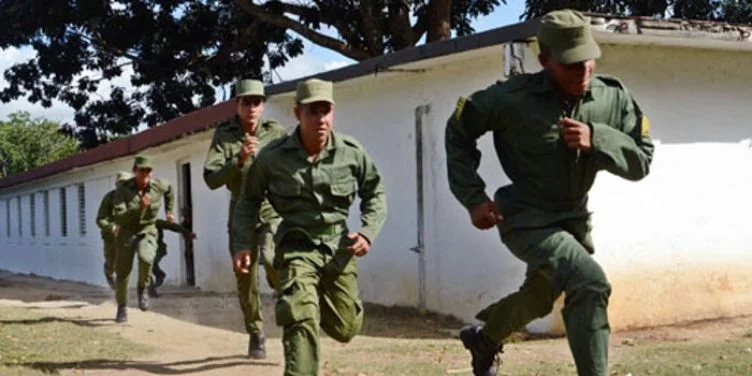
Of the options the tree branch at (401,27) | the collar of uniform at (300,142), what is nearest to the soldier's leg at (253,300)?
the collar of uniform at (300,142)

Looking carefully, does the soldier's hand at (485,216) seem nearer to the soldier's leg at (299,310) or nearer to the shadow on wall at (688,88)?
the soldier's leg at (299,310)

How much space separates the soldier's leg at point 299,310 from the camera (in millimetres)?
5086

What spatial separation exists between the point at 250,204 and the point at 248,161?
121 centimetres

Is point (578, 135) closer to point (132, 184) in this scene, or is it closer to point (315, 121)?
point (315, 121)

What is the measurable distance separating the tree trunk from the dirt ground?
730cm

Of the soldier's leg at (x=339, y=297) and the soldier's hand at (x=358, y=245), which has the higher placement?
the soldier's hand at (x=358, y=245)

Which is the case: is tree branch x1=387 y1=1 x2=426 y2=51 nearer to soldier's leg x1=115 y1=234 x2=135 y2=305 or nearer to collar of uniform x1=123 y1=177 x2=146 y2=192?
collar of uniform x1=123 y1=177 x2=146 y2=192

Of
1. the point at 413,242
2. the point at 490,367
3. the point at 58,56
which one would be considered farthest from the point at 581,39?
the point at 58,56

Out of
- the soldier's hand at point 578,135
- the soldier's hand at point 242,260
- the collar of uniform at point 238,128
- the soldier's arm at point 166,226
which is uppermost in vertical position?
the collar of uniform at point 238,128

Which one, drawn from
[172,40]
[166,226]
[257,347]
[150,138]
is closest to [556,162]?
[257,347]

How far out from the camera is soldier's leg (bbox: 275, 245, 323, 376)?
5086 mm

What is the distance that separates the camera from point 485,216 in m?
4.81

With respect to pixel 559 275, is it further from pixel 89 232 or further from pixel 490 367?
pixel 89 232

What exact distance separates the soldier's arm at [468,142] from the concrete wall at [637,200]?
3753 millimetres
